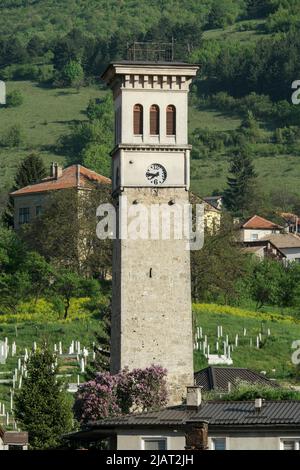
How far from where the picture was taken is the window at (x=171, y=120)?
89188mm

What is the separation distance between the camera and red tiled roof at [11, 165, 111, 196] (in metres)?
143

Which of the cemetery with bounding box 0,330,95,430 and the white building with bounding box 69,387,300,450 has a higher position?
the cemetery with bounding box 0,330,95,430

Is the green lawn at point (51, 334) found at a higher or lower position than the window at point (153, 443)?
higher

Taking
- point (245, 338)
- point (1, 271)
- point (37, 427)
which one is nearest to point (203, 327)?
point (245, 338)

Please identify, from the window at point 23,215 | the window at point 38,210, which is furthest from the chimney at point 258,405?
the window at point 23,215

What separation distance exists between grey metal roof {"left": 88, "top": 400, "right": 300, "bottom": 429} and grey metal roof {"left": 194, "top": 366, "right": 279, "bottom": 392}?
2804 centimetres

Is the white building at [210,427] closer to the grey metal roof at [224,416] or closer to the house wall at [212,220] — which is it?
the grey metal roof at [224,416]

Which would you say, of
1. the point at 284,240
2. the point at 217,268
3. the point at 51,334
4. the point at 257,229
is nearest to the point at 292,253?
the point at 284,240

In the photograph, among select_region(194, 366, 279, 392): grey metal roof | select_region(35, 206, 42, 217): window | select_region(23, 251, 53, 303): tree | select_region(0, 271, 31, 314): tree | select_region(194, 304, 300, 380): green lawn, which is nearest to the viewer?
select_region(194, 366, 279, 392): grey metal roof

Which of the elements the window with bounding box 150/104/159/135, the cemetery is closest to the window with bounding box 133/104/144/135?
the window with bounding box 150/104/159/135

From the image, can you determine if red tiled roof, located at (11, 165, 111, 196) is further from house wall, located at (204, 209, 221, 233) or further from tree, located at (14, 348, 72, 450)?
tree, located at (14, 348, 72, 450)

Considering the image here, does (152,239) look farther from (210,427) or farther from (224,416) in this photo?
(210,427)

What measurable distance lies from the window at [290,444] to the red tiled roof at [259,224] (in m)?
128

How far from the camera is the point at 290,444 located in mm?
50969
